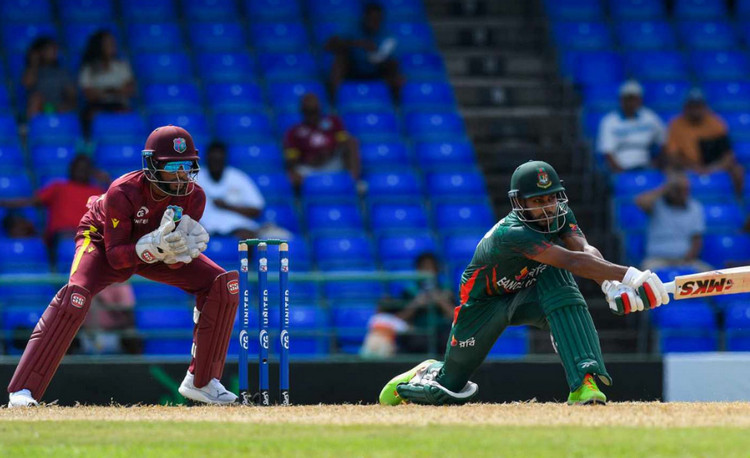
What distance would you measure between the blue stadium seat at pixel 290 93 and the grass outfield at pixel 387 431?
6293 millimetres

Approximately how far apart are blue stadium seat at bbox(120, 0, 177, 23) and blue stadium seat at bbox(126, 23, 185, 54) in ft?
0.41

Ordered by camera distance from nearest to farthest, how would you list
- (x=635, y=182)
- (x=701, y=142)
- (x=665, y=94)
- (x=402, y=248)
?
1. (x=402, y=248)
2. (x=635, y=182)
3. (x=701, y=142)
4. (x=665, y=94)

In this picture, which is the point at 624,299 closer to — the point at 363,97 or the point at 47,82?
the point at 363,97

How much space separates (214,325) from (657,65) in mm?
8084

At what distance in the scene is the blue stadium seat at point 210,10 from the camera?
14.2 m

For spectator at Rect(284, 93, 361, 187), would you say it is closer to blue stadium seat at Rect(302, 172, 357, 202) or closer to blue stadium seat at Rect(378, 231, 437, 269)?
blue stadium seat at Rect(302, 172, 357, 202)

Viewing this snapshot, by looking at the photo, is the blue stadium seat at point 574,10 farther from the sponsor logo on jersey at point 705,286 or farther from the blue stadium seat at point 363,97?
the sponsor logo on jersey at point 705,286

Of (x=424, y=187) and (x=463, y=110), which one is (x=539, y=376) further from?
(x=463, y=110)

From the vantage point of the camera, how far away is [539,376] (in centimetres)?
979

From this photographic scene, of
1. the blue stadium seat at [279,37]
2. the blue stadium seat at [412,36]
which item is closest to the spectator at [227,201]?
the blue stadium seat at [279,37]

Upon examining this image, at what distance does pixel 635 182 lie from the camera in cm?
1276

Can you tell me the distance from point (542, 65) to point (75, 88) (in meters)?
5.34

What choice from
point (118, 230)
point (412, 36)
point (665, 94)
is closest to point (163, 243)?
point (118, 230)

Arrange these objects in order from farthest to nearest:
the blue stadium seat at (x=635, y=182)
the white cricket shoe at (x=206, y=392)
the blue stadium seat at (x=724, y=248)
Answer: the blue stadium seat at (x=635, y=182) < the blue stadium seat at (x=724, y=248) < the white cricket shoe at (x=206, y=392)
